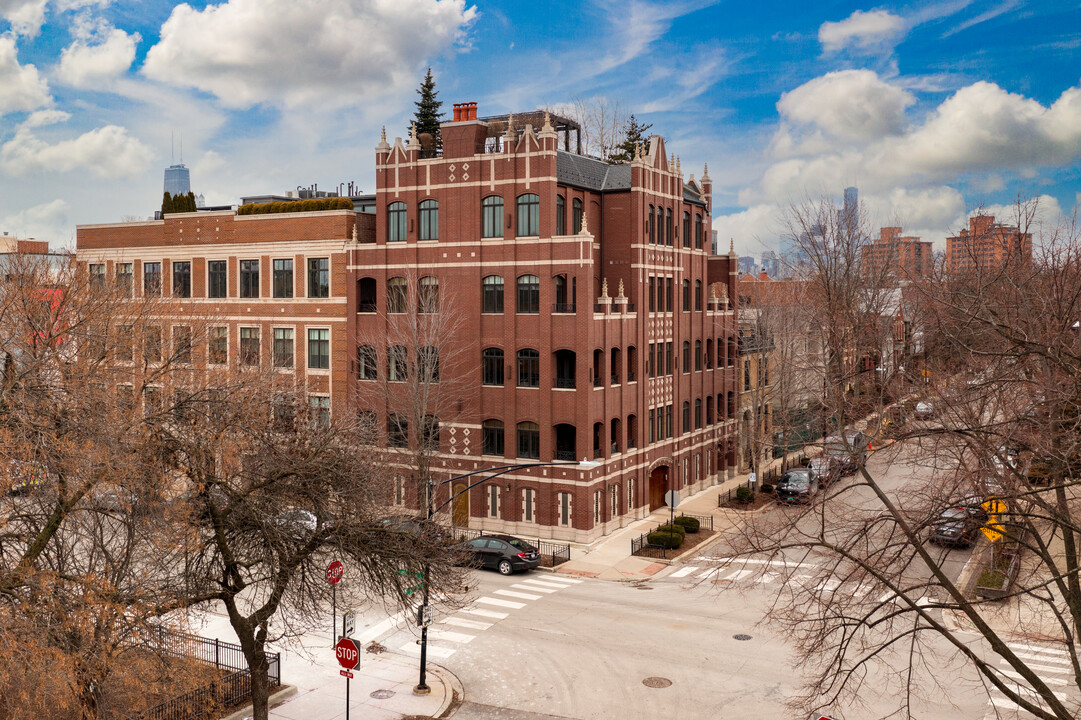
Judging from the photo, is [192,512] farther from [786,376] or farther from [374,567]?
[786,376]

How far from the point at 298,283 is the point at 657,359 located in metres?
20.0

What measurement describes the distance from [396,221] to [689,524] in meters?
21.0

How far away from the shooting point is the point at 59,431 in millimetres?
16219

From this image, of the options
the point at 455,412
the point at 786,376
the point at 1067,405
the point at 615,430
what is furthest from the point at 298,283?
the point at 1067,405

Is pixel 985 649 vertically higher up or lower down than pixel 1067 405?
lower down

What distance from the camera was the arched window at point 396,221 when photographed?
1722 inches

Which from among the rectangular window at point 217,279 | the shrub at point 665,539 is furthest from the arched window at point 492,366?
the rectangular window at point 217,279

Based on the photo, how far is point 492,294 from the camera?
41.5 metres

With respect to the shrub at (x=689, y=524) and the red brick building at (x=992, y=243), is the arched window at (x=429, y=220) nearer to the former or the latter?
the shrub at (x=689, y=524)

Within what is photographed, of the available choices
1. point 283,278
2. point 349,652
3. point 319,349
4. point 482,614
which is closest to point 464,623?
point 482,614

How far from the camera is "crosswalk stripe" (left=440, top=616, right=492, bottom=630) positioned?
95.8 ft

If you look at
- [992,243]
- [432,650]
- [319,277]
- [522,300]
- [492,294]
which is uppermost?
[319,277]

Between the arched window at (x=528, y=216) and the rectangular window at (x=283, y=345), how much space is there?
15603 millimetres

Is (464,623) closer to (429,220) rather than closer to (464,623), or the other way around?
(464,623)
